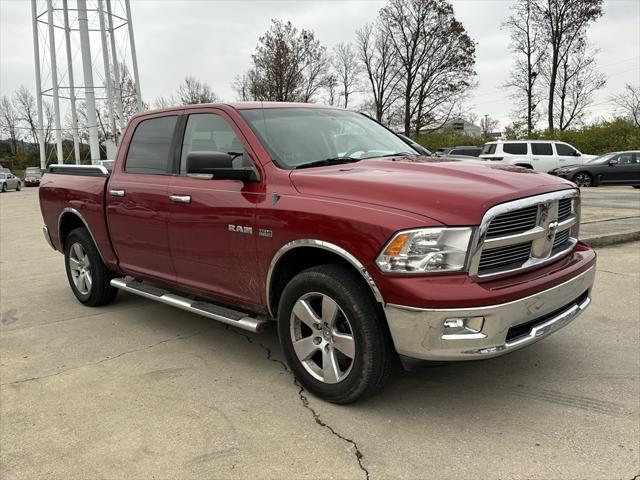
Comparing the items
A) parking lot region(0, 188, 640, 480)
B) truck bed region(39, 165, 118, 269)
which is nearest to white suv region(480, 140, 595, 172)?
parking lot region(0, 188, 640, 480)

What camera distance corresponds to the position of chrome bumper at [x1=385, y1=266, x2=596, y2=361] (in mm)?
2707

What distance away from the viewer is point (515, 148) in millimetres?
22266

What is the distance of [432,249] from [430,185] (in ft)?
1.38

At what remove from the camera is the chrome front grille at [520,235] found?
9.09 feet

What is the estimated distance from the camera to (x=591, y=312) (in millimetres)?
4875

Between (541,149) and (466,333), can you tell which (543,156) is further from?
(466,333)

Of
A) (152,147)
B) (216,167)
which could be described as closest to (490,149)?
(152,147)

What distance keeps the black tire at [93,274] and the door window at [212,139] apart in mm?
1684

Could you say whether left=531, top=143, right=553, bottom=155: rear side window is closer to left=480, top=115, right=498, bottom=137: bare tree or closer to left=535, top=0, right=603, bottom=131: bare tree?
left=535, top=0, right=603, bottom=131: bare tree

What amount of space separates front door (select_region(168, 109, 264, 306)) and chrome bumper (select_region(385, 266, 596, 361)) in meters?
1.15

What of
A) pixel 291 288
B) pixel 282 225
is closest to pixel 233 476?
pixel 291 288

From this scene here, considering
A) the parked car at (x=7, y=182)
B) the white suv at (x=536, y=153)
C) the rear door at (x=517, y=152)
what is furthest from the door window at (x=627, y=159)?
the parked car at (x=7, y=182)

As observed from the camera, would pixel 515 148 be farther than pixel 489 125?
No

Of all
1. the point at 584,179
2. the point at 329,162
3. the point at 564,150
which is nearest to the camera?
the point at 329,162
